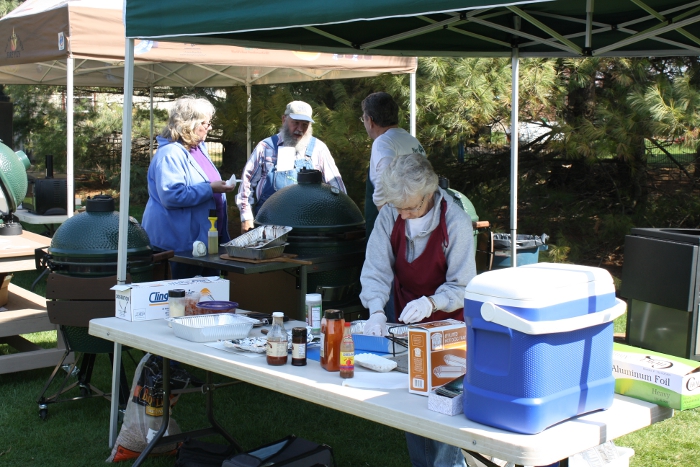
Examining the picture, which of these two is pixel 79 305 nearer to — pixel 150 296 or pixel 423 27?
pixel 150 296

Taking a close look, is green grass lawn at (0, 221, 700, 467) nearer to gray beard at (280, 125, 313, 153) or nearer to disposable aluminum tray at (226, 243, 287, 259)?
disposable aluminum tray at (226, 243, 287, 259)

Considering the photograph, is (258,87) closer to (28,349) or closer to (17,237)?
(17,237)

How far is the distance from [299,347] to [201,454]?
39.1 inches

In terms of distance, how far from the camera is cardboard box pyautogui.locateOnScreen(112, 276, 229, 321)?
314 centimetres

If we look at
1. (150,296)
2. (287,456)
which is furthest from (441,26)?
(287,456)

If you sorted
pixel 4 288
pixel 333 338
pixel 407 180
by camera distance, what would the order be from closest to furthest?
pixel 333 338, pixel 407 180, pixel 4 288

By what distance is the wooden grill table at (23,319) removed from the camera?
446 cm

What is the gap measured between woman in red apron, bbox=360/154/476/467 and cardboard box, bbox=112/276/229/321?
0.74 metres

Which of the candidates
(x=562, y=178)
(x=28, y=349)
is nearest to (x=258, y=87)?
(x=562, y=178)

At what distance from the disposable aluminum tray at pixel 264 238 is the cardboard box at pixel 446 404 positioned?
1796 millimetres

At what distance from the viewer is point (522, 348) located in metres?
1.84

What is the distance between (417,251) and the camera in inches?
119

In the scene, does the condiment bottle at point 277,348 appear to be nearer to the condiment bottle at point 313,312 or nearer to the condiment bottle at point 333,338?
the condiment bottle at point 333,338

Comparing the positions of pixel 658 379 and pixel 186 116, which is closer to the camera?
pixel 658 379
